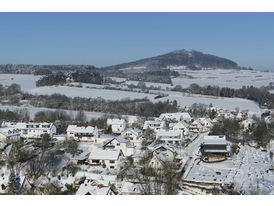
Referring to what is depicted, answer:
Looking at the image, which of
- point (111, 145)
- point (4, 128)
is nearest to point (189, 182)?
point (111, 145)

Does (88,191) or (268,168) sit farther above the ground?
(88,191)

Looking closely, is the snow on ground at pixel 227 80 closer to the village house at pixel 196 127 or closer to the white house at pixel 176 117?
the white house at pixel 176 117

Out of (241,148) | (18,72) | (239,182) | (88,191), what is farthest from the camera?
(18,72)

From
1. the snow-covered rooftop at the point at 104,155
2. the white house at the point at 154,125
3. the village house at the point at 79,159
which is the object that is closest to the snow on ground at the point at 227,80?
the white house at the point at 154,125

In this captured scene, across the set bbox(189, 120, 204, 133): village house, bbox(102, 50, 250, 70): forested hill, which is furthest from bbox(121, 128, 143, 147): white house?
bbox(102, 50, 250, 70): forested hill

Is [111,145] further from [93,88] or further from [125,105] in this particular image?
[93,88]

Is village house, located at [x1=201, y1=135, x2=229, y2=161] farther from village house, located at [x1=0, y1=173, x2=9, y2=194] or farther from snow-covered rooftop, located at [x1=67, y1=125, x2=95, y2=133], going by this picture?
village house, located at [x1=0, y1=173, x2=9, y2=194]

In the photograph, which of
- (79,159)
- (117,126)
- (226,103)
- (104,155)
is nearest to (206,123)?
(117,126)

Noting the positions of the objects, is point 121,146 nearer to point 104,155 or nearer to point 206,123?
point 104,155
